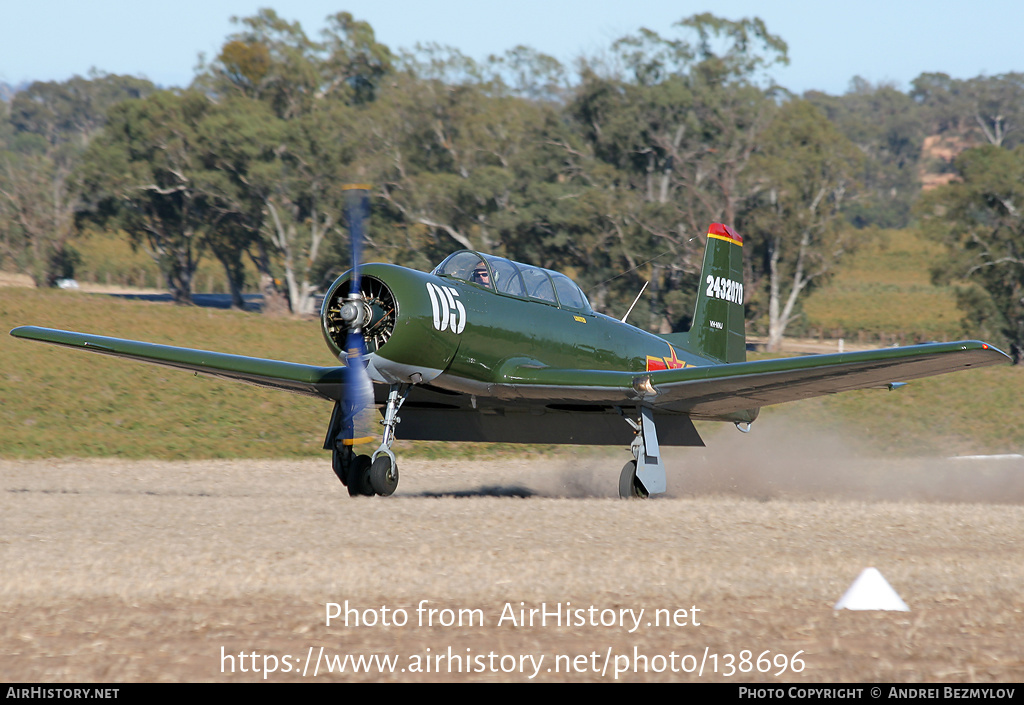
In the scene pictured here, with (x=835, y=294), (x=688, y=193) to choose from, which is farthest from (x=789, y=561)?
(x=835, y=294)

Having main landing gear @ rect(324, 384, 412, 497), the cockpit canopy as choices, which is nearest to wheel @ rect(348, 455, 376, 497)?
main landing gear @ rect(324, 384, 412, 497)

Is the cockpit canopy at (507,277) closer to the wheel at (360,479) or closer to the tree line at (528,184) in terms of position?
the wheel at (360,479)

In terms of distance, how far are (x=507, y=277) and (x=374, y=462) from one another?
10.2ft

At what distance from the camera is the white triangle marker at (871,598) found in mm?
6461

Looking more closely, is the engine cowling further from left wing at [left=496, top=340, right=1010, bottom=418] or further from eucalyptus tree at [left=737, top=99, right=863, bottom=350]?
eucalyptus tree at [left=737, top=99, right=863, bottom=350]

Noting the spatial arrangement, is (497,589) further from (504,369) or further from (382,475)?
(504,369)

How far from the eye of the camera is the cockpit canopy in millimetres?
13266

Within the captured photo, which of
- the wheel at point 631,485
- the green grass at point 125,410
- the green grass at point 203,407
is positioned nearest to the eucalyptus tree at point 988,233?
the green grass at point 203,407

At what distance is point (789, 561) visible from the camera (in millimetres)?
8344

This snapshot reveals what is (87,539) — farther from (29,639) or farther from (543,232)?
(543,232)

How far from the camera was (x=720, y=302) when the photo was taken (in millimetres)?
17750

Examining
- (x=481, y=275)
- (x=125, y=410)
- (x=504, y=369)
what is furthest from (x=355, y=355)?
(x=125, y=410)

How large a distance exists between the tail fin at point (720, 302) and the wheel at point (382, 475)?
680 centimetres

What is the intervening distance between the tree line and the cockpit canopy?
122ft
